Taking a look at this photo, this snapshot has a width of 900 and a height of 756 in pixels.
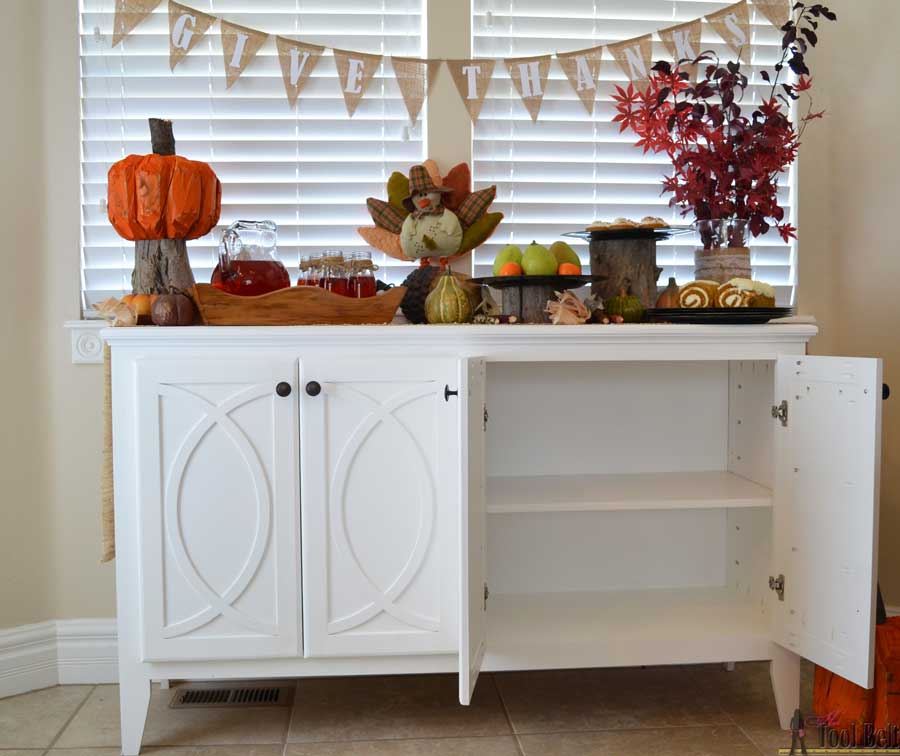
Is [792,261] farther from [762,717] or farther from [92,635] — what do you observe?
[92,635]

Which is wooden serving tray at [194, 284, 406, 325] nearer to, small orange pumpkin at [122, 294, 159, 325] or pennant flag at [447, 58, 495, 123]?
small orange pumpkin at [122, 294, 159, 325]

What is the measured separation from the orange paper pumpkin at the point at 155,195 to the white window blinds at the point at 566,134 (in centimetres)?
74

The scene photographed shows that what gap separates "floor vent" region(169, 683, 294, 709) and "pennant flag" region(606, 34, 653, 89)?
178 centimetres

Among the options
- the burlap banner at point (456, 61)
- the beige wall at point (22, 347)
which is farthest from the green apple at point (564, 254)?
the beige wall at point (22, 347)

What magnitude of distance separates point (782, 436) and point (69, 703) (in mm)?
1769

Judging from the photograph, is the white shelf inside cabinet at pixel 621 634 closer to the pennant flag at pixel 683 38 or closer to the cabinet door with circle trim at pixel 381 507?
the cabinet door with circle trim at pixel 381 507

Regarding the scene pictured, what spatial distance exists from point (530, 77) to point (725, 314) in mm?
837

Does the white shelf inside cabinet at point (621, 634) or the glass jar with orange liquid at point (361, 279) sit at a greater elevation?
the glass jar with orange liquid at point (361, 279)

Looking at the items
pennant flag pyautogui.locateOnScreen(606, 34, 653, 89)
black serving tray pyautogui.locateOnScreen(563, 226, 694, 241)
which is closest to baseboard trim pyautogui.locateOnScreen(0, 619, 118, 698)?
black serving tray pyautogui.locateOnScreen(563, 226, 694, 241)

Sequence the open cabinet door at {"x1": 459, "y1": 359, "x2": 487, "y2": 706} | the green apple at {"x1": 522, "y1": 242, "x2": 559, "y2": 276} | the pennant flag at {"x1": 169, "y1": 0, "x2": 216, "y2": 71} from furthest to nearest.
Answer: the pennant flag at {"x1": 169, "y1": 0, "x2": 216, "y2": 71} < the green apple at {"x1": 522, "y1": 242, "x2": 559, "y2": 276} < the open cabinet door at {"x1": 459, "y1": 359, "x2": 487, "y2": 706}

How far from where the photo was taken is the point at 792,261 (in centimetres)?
245

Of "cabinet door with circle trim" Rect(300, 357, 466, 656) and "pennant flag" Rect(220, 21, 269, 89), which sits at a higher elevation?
"pennant flag" Rect(220, 21, 269, 89)

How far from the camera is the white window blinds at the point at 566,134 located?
2.35 metres

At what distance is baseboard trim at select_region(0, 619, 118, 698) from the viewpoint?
2.27 meters
